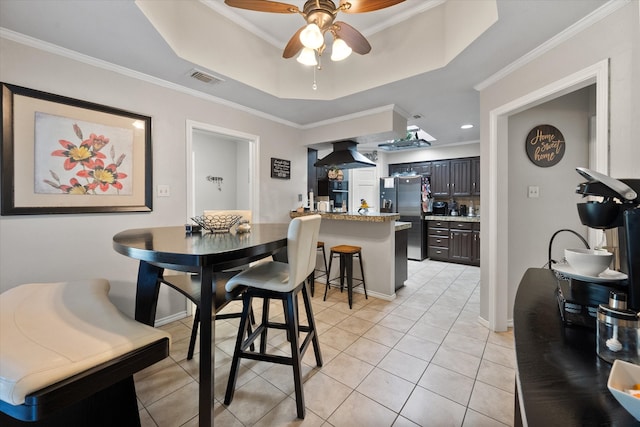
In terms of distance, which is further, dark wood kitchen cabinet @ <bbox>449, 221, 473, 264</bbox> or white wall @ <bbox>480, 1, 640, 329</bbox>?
dark wood kitchen cabinet @ <bbox>449, 221, 473, 264</bbox>

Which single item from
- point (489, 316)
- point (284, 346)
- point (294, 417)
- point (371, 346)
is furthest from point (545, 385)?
point (489, 316)

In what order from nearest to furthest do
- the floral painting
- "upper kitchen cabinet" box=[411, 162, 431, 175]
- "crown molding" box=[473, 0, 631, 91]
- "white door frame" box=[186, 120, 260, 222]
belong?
"crown molding" box=[473, 0, 631, 91], the floral painting, "white door frame" box=[186, 120, 260, 222], "upper kitchen cabinet" box=[411, 162, 431, 175]

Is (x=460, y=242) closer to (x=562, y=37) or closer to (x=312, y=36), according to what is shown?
(x=562, y=37)

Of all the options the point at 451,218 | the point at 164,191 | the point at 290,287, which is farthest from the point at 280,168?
the point at 451,218

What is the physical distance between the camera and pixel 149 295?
164 cm

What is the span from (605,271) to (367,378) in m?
1.46

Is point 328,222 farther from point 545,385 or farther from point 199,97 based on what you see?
point 545,385

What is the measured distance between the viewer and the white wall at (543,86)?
141 cm

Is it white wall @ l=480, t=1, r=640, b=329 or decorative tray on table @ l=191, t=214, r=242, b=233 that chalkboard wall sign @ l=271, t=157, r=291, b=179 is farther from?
white wall @ l=480, t=1, r=640, b=329

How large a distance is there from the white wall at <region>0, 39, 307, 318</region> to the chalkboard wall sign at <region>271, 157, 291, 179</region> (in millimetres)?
655

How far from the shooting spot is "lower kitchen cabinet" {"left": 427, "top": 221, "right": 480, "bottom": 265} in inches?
192

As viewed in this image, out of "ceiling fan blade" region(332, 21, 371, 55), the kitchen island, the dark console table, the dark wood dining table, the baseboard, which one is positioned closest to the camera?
the dark console table

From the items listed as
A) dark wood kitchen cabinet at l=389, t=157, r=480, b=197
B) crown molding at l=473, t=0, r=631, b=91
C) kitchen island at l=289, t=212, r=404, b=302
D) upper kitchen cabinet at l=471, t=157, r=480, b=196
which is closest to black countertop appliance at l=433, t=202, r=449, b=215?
dark wood kitchen cabinet at l=389, t=157, r=480, b=197

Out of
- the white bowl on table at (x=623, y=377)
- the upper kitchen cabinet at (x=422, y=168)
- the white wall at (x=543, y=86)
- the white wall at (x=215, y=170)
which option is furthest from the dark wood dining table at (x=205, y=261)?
the upper kitchen cabinet at (x=422, y=168)
